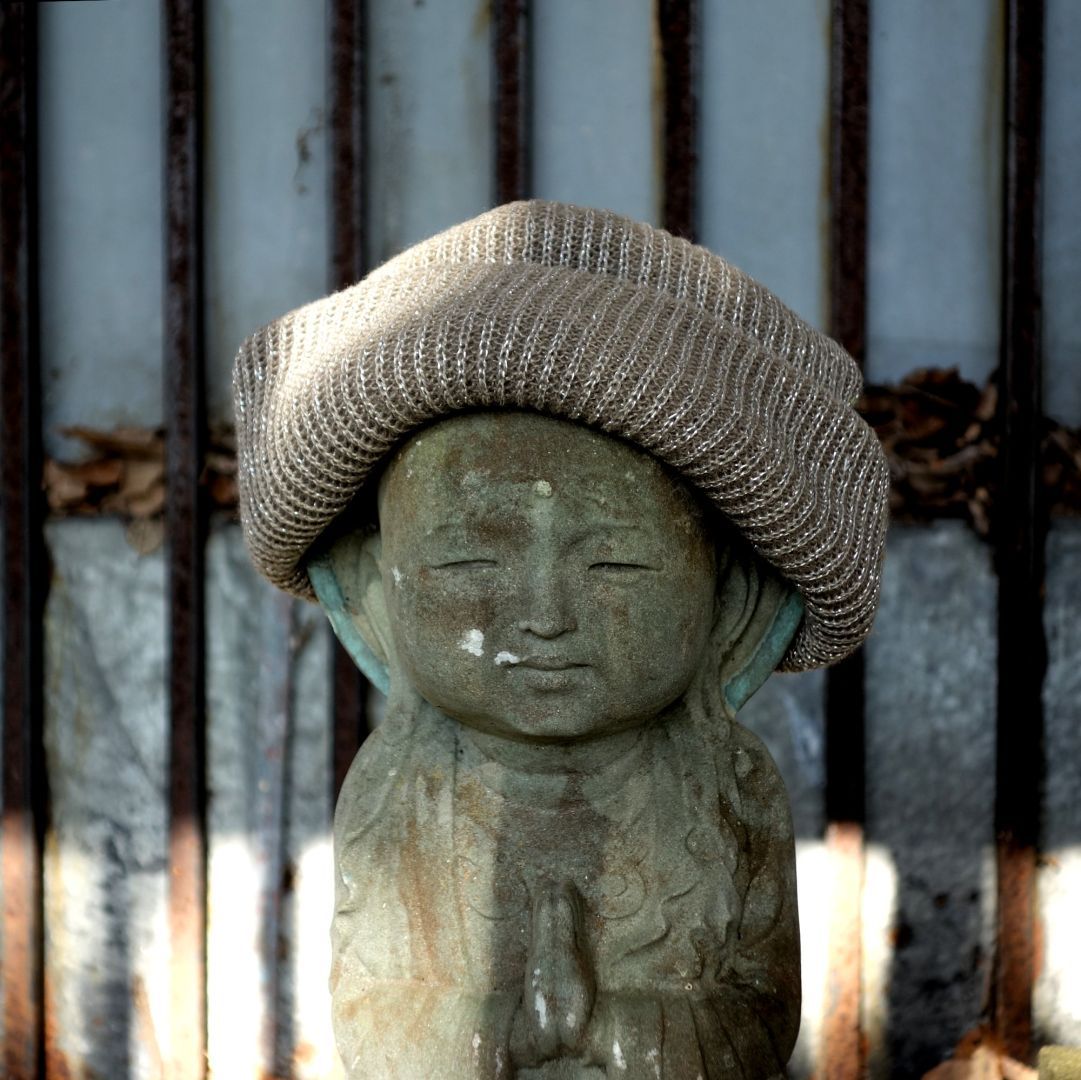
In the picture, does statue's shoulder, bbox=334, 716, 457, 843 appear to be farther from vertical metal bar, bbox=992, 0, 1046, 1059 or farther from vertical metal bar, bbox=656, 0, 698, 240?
vertical metal bar, bbox=992, 0, 1046, 1059

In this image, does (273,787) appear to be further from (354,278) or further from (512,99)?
(512,99)

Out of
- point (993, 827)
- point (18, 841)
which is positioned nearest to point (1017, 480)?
point (993, 827)

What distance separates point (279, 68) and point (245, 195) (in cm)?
27

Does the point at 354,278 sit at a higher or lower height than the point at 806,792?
higher

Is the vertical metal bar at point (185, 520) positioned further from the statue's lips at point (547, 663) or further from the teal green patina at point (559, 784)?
the statue's lips at point (547, 663)

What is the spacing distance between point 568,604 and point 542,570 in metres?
0.05

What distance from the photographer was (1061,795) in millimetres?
3023

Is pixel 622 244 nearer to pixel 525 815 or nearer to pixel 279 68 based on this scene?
pixel 525 815

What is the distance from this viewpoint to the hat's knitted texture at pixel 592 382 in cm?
154

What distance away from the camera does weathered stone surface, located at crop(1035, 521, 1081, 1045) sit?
302 cm

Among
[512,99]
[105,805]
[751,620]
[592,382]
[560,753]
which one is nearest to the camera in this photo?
[592,382]

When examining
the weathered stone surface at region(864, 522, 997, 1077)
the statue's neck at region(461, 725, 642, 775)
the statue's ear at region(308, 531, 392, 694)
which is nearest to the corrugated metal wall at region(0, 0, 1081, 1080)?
the weathered stone surface at region(864, 522, 997, 1077)

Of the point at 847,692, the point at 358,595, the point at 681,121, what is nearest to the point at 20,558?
the point at 358,595

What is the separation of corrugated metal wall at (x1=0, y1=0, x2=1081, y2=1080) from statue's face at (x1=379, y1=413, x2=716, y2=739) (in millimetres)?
1355
